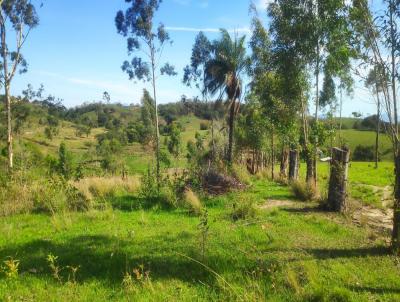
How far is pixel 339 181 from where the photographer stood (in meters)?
10.6

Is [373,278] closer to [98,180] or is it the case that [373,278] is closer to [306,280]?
A: [306,280]

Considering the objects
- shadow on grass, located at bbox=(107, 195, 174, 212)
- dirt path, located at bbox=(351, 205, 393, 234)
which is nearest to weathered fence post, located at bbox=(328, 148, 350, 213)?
dirt path, located at bbox=(351, 205, 393, 234)

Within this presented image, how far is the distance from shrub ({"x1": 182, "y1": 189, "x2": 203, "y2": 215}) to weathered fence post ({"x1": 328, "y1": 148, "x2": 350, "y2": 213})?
361 centimetres

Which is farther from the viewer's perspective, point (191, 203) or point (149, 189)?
point (149, 189)

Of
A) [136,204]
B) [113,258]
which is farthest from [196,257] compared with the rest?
[136,204]

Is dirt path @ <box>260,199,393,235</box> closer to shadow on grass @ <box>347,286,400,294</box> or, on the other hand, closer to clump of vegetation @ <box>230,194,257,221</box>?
clump of vegetation @ <box>230,194,257,221</box>

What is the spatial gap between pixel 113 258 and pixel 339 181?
6.67 m

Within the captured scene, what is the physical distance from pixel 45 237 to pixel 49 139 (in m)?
81.4

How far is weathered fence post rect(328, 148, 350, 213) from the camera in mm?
10541

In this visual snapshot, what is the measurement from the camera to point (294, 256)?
21.1 feet

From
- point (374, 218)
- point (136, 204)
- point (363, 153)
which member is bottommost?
→ point (363, 153)

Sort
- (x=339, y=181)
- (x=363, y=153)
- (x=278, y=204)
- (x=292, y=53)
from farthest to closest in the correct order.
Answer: (x=363, y=153), (x=292, y=53), (x=278, y=204), (x=339, y=181)

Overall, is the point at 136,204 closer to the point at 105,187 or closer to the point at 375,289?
the point at 105,187

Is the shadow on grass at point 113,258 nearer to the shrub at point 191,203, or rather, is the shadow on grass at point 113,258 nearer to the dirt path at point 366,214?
the shrub at point 191,203
